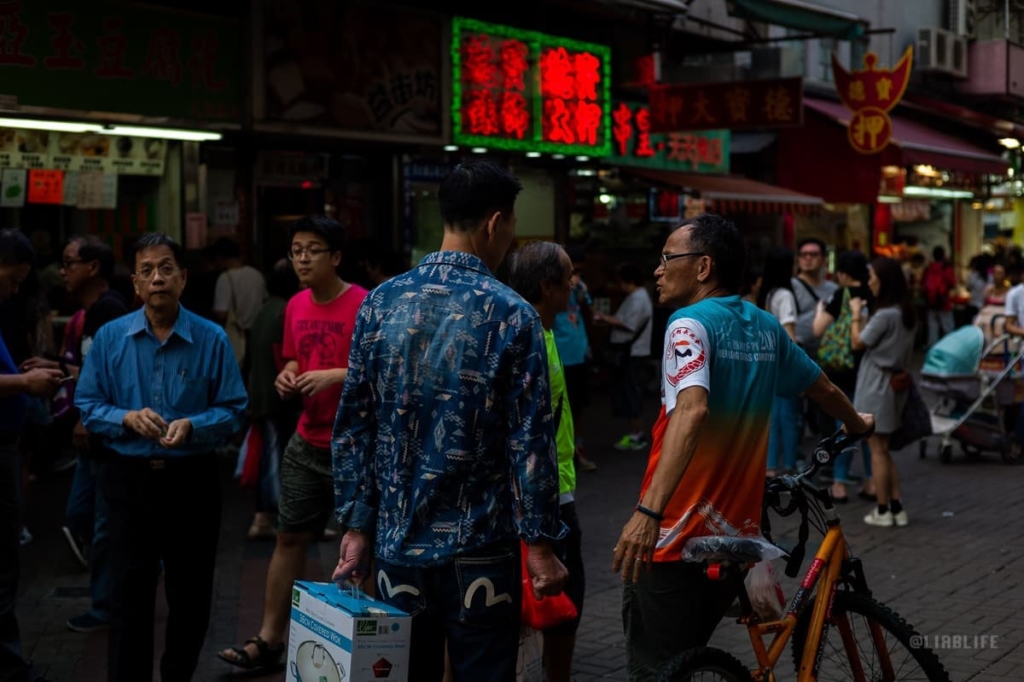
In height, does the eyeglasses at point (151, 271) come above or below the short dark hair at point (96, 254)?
below

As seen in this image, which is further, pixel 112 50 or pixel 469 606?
pixel 112 50

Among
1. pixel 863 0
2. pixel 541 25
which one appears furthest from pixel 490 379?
pixel 863 0

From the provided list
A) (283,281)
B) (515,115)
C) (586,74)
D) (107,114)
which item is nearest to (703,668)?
(283,281)

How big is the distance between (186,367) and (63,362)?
5.13ft

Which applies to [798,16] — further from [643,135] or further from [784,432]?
[784,432]

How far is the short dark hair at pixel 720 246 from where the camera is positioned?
394cm

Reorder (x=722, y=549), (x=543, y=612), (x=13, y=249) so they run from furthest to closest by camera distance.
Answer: (x=13, y=249)
(x=543, y=612)
(x=722, y=549)

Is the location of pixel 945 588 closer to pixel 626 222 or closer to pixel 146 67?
pixel 146 67

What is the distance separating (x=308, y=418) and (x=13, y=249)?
1590 millimetres

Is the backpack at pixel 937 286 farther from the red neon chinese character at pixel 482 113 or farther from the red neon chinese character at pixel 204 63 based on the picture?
the red neon chinese character at pixel 204 63

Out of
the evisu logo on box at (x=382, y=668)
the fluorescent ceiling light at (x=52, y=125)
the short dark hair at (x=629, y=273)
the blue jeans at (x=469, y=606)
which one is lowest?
the evisu logo on box at (x=382, y=668)

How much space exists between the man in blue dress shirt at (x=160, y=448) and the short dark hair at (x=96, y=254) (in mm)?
1537

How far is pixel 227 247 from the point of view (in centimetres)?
1163

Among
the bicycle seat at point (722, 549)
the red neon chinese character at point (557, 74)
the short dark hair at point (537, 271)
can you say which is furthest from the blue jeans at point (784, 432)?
the bicycle seat at point (722, 549)
